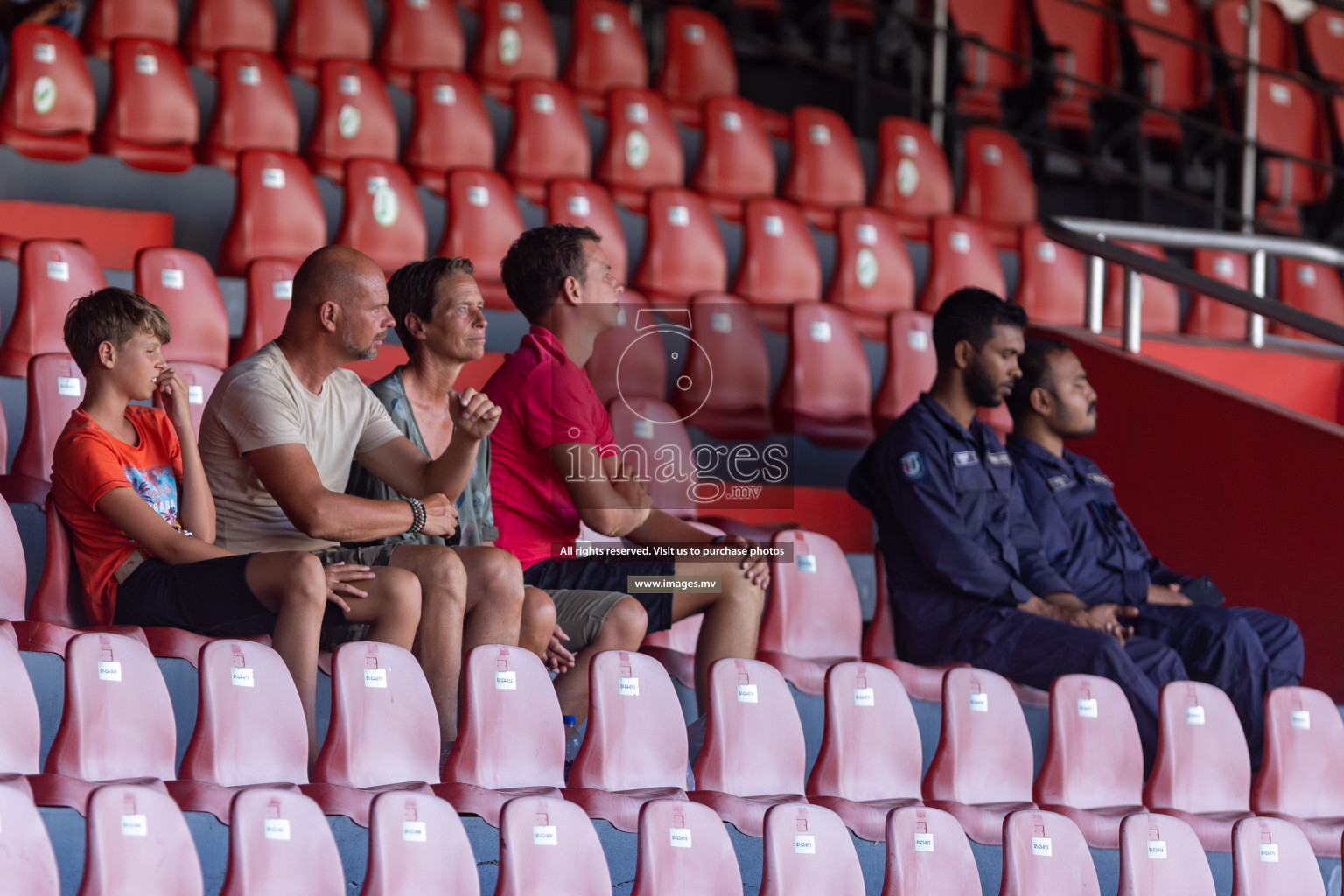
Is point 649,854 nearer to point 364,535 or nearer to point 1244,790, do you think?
point 364,535

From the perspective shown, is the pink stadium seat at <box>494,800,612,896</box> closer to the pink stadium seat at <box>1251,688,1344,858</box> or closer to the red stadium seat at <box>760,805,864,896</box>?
→ the red stadium seat at <box>760,805,864,896</box>

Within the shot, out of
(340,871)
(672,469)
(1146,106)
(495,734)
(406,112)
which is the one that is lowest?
(340,871)

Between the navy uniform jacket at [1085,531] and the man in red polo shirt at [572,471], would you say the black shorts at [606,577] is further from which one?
the navy uniform jacket at [1085,531]

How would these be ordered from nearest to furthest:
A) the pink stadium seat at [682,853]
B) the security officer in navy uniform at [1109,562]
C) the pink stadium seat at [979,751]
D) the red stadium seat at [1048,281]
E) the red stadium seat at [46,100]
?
the pink stadium seat at [682,853] < the pink stadium seat at [979,751] < the security officer in navy uniform at [1109,562] < the red stadium seat at [46,100] < the red stadium seat at [1048,281]

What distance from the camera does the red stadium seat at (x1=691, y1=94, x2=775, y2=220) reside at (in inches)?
207

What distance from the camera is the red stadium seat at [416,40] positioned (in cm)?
539

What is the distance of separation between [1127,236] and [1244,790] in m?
1.88

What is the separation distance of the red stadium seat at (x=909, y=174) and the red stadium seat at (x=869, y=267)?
1.84ft

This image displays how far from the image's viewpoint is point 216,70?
4.99 metres

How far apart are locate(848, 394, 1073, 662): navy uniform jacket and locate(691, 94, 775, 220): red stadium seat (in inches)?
71.8

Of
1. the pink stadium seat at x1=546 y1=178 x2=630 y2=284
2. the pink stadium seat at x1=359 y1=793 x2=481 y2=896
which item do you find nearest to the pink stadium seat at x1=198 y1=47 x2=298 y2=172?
the pink stadium seat at x1=546 y1=178 x2=630 y2=284

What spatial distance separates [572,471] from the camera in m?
2.80

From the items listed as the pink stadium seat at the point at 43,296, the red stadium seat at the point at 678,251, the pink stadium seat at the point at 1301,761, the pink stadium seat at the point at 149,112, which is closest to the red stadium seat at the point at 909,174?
the red stadium seat at the point at 678,251

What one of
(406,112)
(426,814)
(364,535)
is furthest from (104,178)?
(426,814)
